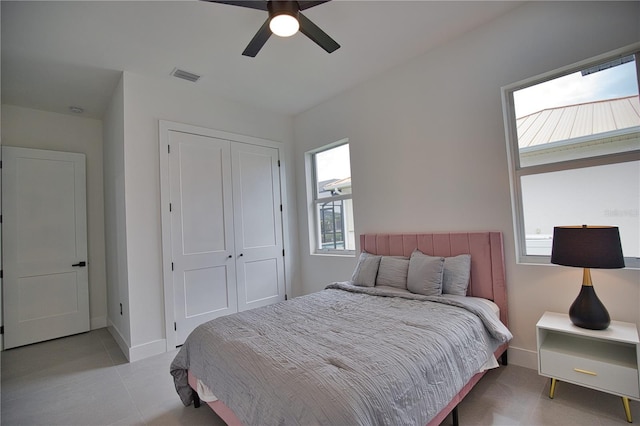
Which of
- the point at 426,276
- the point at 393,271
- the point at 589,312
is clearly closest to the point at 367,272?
the point at 393,271

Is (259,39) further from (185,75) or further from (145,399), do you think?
(145,399)

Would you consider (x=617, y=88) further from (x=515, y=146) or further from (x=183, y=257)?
(x=183, y=257)

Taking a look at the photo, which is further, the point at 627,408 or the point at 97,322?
the point at 97,322

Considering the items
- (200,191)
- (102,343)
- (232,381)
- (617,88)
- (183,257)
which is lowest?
(102,343)

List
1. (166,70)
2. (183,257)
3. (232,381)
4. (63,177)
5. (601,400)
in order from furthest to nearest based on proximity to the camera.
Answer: (63,177) → (183,257) → (166,70) → (601,400) → (232,381)

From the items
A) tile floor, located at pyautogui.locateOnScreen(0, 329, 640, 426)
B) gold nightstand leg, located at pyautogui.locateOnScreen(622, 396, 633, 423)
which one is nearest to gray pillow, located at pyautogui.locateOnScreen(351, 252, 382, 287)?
tile floor, located at pyautogui.locateOnScreen(0, 329, 640, 426)

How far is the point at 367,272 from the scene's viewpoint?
296 centimetres

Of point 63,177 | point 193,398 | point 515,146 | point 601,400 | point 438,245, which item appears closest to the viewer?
point 601,400

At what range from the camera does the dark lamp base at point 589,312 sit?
186 centimetres

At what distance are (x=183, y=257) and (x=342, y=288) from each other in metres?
1.82

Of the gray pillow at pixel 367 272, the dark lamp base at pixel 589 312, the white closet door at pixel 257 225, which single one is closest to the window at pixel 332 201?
the white closet door at pixel 257 225

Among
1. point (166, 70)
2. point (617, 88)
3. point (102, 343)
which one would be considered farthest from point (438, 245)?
point (102, 343)

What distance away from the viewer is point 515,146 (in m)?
2.55

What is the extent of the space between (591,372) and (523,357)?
63 cm
